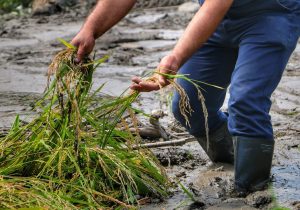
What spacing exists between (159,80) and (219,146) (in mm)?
1243

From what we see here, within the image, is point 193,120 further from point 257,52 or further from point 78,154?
point 78,154

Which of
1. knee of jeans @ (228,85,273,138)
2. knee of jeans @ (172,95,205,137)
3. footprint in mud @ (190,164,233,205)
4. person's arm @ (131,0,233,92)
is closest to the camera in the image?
person's arm @ (131,0,233,92)

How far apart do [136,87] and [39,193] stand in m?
0.60

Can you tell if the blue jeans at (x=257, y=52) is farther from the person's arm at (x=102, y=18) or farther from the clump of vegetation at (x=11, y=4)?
the clump of vegetation at (x=11, y=4)

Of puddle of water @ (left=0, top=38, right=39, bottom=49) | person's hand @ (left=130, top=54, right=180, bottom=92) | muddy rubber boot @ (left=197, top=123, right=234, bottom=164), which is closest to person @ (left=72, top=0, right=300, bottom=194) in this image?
person's hand @ (left=130, top=54, right=180, bottom=92)

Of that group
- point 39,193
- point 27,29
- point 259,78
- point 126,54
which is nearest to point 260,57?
point 259,78

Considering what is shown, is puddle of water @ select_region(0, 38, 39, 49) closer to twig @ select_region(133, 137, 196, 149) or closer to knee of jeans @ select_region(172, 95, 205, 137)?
twig @ select_region(133, 137, 196, 149)

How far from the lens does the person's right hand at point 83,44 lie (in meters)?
3.35

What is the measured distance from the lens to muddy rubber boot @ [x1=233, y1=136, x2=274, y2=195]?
335 centimetres

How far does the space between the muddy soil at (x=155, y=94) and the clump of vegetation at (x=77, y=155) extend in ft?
0.52

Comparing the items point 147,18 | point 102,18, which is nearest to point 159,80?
point 102,18

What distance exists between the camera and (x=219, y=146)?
4.03 meters

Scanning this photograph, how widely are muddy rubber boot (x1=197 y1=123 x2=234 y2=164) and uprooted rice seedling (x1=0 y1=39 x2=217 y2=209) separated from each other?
0.72 meters

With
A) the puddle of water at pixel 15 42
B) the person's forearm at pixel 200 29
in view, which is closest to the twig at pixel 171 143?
the person's forearm at pixel 200 29
